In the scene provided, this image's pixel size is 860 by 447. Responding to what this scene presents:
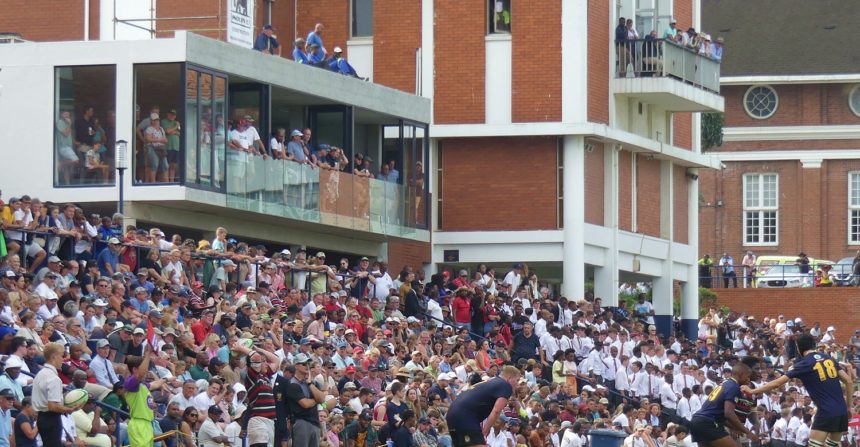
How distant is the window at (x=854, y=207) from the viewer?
3125 inches

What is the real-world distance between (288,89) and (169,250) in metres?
10.1

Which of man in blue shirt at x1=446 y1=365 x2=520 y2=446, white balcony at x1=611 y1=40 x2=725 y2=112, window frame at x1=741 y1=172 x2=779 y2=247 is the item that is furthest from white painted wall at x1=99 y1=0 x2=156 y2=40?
window frame at x1=741 y1=172 x2=779 y2=247

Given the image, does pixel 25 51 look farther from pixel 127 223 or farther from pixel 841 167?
pixel 841 167

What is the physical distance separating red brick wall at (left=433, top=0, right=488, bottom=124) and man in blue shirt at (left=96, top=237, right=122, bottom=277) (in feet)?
61.6

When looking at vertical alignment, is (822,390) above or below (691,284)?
below

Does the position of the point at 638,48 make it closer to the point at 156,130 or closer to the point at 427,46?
the point at 427,46

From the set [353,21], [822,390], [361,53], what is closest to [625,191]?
[361,53]

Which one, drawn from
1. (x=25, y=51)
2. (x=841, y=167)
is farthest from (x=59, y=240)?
(x=841, y=167)

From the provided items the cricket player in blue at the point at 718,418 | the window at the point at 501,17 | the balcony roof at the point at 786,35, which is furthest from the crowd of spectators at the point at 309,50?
the balcony roof at the point at 786,35

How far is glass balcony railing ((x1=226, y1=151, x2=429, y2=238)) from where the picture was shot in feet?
135

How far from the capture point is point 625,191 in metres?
53.4

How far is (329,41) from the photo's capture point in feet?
169

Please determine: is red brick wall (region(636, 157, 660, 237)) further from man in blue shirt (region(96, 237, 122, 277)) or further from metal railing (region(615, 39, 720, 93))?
man in blue shirt (region(96, 237, 122, 277))

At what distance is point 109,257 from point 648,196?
82.6 ft
